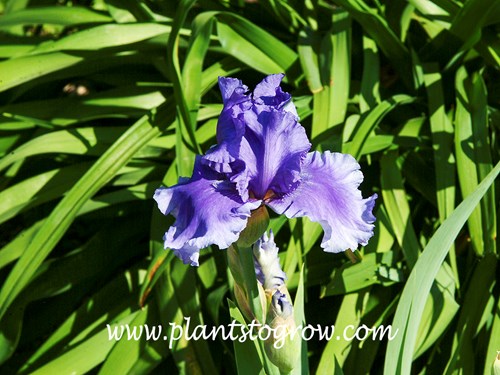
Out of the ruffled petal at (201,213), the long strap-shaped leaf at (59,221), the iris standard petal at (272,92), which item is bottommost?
the long strap-shaped leaf at (59,221)

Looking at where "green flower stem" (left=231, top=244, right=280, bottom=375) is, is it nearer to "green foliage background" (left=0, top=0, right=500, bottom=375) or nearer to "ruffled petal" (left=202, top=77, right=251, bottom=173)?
"ruffled petal" (left=202, top=77, right=251, bottom=173)

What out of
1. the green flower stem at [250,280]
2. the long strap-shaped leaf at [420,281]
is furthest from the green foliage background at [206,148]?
the green flower stem at [250,280]

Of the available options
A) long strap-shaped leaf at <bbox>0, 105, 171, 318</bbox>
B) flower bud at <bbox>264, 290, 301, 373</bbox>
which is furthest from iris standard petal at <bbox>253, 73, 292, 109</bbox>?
long strap-shaped leaf at <bbox>0, 105, 171, 318</bbox>

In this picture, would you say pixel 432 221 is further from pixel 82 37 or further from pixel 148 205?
pixel 82 37

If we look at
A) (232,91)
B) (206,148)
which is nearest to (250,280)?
(232,91)

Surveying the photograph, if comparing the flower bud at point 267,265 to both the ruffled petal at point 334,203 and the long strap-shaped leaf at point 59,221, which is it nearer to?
the ruffled petal at point 334,203
